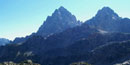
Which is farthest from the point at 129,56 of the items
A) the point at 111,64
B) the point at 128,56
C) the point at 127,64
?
the point at 127,64

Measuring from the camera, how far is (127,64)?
153125 mm

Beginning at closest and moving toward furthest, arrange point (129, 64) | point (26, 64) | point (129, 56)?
point (26, 64)
point (129, 64)
point (129, 56)

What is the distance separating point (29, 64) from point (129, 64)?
82.1 meters

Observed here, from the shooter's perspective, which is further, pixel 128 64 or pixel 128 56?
pixel 128 56

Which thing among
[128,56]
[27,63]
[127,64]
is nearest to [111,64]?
[128,56]

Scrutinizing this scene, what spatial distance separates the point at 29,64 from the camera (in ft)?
337

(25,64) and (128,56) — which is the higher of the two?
(128,56)

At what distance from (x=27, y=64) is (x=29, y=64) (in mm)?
1073

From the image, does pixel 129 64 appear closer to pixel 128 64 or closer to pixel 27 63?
pixel 128 64

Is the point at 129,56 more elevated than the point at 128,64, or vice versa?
the point at 129,56

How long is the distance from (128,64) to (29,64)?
82.9 m

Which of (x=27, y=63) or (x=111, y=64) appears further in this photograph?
(x=111, y=64)

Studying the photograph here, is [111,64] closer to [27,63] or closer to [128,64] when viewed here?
[128,64]

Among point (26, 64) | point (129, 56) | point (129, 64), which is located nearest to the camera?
point (26, 64)
